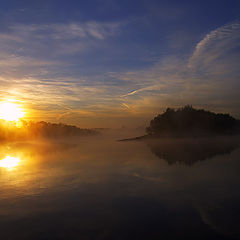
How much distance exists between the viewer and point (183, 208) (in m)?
14.7

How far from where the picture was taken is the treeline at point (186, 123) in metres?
111

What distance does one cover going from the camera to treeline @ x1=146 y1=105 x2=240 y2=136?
111 meters

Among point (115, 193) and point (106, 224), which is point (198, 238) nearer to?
point (106, 224)

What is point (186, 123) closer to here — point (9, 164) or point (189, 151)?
point (189, 151)

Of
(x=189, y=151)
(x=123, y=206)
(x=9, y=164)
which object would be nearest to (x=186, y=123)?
(x=189, y=151)

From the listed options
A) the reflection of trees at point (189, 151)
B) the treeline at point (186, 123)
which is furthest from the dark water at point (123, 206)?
the treeline at point (186, 123)

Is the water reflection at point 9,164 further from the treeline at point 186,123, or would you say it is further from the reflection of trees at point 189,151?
the treeline at point 186,123

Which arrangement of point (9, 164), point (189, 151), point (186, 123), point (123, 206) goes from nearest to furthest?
point (123, 206) < point (9, 164) < point (189, 151) < point (186, 123)

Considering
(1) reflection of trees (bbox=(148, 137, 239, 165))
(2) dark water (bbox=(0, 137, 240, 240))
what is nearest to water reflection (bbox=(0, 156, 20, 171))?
(2) dark water (bbox=(0, 137, 240, 240))

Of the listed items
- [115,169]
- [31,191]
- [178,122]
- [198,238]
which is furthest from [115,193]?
[178,122]

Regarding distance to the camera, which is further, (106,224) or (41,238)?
(106,224)

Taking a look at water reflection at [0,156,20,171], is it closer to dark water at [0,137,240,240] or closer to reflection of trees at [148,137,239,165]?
dark water at [0,137,240,240]

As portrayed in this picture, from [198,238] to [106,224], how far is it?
4.55 metres

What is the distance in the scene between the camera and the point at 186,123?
11138 cm
